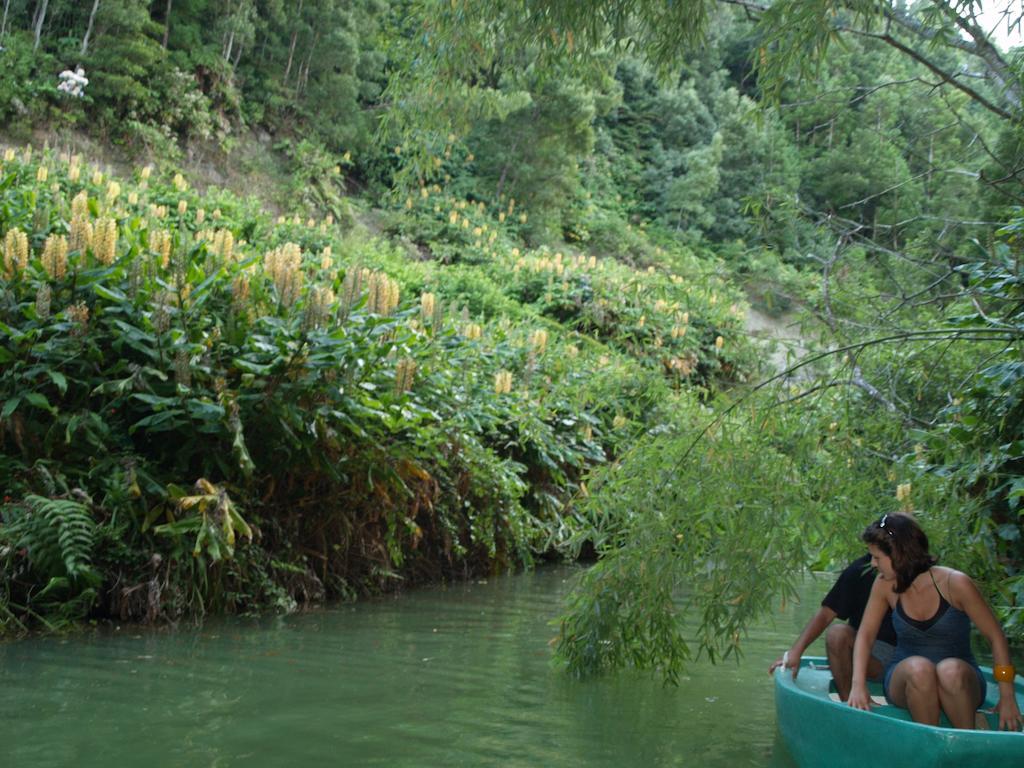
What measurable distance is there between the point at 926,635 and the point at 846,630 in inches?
20.2

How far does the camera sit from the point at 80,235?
739cm

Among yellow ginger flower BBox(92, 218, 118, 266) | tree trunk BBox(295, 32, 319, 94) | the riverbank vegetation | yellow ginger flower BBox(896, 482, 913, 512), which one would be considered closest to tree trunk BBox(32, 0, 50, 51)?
tree trunk BBox(295, 32, 319, 94)

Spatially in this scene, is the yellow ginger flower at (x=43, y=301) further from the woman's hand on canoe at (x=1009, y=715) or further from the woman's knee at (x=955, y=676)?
the woman's hand on canoe at (x=1009, y=715)

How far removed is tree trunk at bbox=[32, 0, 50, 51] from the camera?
20.8 m

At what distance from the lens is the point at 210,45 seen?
23.8 metres

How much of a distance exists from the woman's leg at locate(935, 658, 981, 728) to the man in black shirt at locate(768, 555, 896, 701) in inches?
26.1

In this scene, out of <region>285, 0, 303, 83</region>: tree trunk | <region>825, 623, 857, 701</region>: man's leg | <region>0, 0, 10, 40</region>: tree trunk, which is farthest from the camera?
→ <region>285, 0, 303, 83</region>: tree trunk

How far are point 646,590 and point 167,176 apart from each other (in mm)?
16742

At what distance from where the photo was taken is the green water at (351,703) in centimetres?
469

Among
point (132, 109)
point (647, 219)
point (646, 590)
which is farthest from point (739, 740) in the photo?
point (647, 219)

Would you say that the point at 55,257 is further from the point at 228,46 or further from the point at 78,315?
the point at 228,46

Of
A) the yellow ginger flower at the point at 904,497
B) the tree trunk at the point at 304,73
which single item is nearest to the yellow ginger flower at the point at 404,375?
the yellow ginger flower at the point at 904,497

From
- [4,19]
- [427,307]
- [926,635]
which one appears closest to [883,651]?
[926,635]

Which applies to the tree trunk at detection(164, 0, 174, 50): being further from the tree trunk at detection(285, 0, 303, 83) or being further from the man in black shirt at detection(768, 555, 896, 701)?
the man in black shirt at detection(768, 555, 896, 701)
